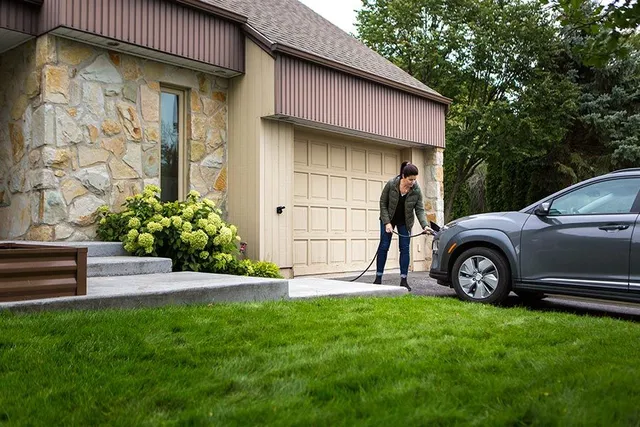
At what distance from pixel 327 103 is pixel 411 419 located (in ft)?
25.6

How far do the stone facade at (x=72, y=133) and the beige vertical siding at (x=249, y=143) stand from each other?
101 centimetres

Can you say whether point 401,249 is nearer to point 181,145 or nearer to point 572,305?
point 572,305

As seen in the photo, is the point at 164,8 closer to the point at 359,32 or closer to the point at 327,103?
the point at 327,103

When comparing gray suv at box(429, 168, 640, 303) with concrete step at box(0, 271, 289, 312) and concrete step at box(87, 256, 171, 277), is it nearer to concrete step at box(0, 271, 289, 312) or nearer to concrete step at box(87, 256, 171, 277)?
concrete step at box(0, 271, 289, 312)

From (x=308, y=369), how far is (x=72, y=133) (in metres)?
5.48

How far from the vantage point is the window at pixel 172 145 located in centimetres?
877

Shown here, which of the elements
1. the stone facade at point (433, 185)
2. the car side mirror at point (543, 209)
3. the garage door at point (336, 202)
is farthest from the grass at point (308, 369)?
the stone facade at point (433, 185)

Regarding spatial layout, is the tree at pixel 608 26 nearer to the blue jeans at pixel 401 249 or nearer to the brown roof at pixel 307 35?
the blue jeans at pixel 401 249

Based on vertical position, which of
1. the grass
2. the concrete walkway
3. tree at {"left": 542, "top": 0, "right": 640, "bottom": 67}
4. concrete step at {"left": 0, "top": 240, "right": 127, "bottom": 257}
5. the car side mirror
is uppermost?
tree at {"left": 542, "top": 0, "right": 640, "bottom": 67}

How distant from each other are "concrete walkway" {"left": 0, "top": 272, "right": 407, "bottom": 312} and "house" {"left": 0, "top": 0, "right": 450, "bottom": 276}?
2000 millimetres

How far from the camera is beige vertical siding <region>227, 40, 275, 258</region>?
29.6ft

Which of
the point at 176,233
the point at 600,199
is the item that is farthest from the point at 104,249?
the point at 600,199

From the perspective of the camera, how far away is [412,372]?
10.8 ft

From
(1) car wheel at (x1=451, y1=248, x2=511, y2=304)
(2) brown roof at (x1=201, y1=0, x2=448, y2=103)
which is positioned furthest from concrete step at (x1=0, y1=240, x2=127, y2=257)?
(1) car wheel at (x1=451, y1=248, x2=511, y2=304)
